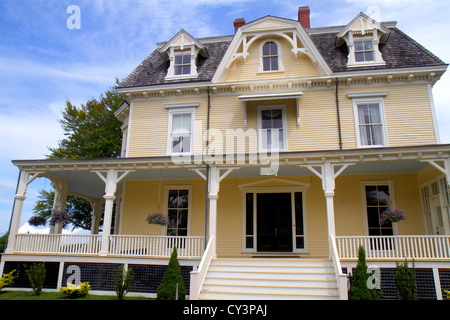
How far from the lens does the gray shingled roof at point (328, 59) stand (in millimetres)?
12992

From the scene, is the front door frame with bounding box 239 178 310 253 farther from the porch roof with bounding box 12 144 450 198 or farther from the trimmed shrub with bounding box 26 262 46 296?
the trimmed shrub with bounding box 26 262 46 296

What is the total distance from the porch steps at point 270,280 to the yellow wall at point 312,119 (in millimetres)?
4807

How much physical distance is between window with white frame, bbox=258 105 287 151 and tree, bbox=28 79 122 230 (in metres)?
15.5

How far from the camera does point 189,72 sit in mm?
14758

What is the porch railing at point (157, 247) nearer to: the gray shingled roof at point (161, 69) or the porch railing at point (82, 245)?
the porch railing at point (82, 245)

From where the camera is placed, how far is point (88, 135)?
85.9ft

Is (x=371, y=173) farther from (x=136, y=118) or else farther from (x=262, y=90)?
(x=136, y=118)

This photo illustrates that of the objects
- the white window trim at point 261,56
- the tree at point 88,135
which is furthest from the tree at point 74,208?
the white window trim at point 261,56

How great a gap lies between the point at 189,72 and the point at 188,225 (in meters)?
6.53

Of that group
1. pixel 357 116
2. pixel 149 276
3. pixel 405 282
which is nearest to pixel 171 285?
pixel 149 276

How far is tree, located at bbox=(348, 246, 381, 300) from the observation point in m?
8.30

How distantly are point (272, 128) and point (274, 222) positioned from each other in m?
3.67
